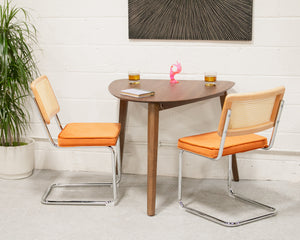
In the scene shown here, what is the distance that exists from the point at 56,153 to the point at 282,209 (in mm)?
1889

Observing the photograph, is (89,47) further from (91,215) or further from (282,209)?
(282,209)

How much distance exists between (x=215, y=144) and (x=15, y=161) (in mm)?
1673

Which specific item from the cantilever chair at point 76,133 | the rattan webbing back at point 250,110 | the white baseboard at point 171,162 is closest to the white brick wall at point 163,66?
the white baseboard at point 171,162

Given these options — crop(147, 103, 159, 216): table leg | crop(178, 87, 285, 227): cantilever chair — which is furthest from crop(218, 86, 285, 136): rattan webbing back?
crop(147, 103, 159, 216): table leg

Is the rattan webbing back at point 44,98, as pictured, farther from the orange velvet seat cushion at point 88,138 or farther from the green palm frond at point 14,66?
the green palm frond at point 14,66

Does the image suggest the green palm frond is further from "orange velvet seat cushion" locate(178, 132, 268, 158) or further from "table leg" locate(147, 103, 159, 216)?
"orange velvet seat cushion" locate(178, 132, 268, 158)

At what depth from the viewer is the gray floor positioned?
272 cm

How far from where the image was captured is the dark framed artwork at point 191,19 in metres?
3.30

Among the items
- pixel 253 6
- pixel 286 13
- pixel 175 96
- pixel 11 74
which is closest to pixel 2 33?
pixel 11 74

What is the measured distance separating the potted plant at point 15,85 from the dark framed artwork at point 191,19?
2.79ft

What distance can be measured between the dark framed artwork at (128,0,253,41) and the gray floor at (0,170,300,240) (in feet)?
3.74

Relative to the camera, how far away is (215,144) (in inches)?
109

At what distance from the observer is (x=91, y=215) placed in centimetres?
297

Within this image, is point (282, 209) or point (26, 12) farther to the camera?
point (26, 12)
